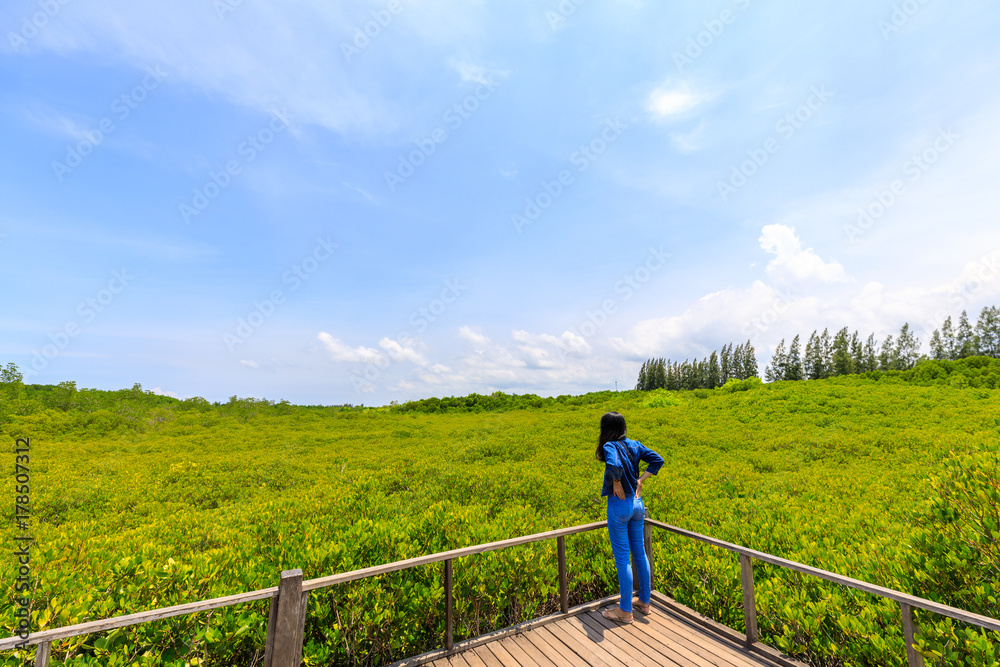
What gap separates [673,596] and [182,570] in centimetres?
562

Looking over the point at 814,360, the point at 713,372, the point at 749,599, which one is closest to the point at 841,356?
Answer: the point at 814,360

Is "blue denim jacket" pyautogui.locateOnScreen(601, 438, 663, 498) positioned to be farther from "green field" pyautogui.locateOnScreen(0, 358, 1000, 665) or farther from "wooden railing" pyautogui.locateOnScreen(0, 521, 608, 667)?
"wooden railing" pyautogui.locateOnScreen(0, 521, 608, 667)

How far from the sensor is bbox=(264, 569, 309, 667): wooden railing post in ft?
10.0

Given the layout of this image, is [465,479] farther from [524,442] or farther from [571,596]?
[524,442]

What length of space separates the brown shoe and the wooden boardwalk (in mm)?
49

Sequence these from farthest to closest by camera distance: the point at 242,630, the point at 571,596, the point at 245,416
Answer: the point at 245,416 < the point at 571,596 < the point at 242,630

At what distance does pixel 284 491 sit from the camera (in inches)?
378

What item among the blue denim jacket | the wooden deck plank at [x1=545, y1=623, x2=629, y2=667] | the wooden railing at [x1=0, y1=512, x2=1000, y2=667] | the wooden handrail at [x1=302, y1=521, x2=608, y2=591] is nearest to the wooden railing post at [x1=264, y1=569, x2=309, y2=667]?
the wooden railing at [x1=0, y1=512, x2=1000, y2=667]

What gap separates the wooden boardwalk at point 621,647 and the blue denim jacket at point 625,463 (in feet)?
4.74

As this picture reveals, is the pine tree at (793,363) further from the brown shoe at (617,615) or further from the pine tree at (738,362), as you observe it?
the brown shoe at (617,615)

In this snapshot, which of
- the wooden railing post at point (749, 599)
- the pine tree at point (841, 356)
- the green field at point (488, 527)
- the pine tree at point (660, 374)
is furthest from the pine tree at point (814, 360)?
the wooden railing post at point (749, 599)

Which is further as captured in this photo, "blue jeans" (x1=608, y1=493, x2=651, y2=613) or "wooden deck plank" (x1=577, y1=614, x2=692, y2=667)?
"blue jeans" (x1=608, y1=493, x2=651, y2=613)

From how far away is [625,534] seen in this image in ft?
14.8

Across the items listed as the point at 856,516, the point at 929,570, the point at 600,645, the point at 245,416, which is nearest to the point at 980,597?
the point at 929,570
